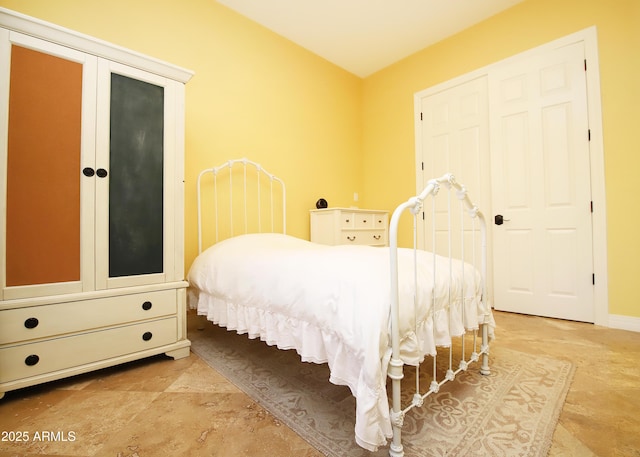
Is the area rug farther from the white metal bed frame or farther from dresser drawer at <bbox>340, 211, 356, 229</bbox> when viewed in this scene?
dresser drawer at <bbox>340, 211, 356, 229</bbox>

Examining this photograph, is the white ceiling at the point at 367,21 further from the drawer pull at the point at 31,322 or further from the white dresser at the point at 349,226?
the drawer pull at the point at 31,322

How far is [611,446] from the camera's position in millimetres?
1074

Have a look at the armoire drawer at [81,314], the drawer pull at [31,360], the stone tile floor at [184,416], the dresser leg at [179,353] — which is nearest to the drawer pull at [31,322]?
the armoire drawer at [81,314]

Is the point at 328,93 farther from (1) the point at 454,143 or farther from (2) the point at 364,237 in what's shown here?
(2) the point at 364,237

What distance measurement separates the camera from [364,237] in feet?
11.3

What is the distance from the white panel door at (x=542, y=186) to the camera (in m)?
2.57

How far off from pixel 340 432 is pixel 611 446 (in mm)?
978

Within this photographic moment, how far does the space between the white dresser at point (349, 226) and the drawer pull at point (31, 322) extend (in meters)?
2.32

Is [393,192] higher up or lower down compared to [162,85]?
lower down

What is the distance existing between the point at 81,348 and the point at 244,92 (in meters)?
2.52

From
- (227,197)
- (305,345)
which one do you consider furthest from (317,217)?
(305,345)

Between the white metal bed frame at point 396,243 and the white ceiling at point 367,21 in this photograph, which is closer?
the white metal bed frame at point 396,243

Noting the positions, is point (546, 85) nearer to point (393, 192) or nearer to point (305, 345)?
point (393, 192)

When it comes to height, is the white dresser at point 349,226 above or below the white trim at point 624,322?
above
